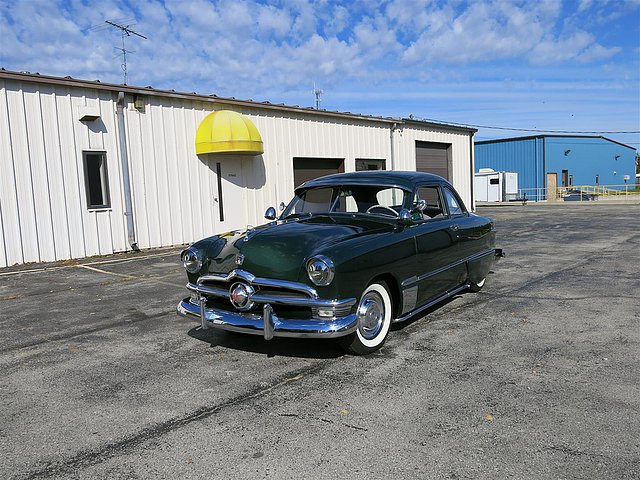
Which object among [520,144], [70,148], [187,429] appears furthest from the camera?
[520,144]

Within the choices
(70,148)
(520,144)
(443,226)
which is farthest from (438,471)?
(520,144)

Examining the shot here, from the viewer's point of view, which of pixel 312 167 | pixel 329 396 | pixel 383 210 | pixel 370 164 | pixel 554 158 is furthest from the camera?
pixel 554 158

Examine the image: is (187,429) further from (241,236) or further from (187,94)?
(187,94)

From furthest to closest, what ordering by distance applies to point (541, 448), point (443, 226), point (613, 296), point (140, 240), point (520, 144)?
point (520, 144), point (140, 240), point (613, 296), point (443, 226), point (541, 448)

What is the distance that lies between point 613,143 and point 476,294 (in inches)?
2276

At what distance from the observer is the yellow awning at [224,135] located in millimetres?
13383

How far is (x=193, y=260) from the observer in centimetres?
513

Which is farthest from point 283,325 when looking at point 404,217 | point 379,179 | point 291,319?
point 379,179

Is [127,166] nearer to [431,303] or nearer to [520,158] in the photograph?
[431,303]

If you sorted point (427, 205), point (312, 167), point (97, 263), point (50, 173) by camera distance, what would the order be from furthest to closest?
point (312, 167) < point (50, 173) < point (97, 263) < point (427, 205)

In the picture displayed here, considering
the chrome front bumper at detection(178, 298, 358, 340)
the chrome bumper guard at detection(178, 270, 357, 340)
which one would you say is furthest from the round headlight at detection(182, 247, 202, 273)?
the chrome front bumper at detection(178, 298, 358, 340)

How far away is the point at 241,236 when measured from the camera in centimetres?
523

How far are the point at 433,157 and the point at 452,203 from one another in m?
15.8

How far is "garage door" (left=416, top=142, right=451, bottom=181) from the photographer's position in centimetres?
2122
